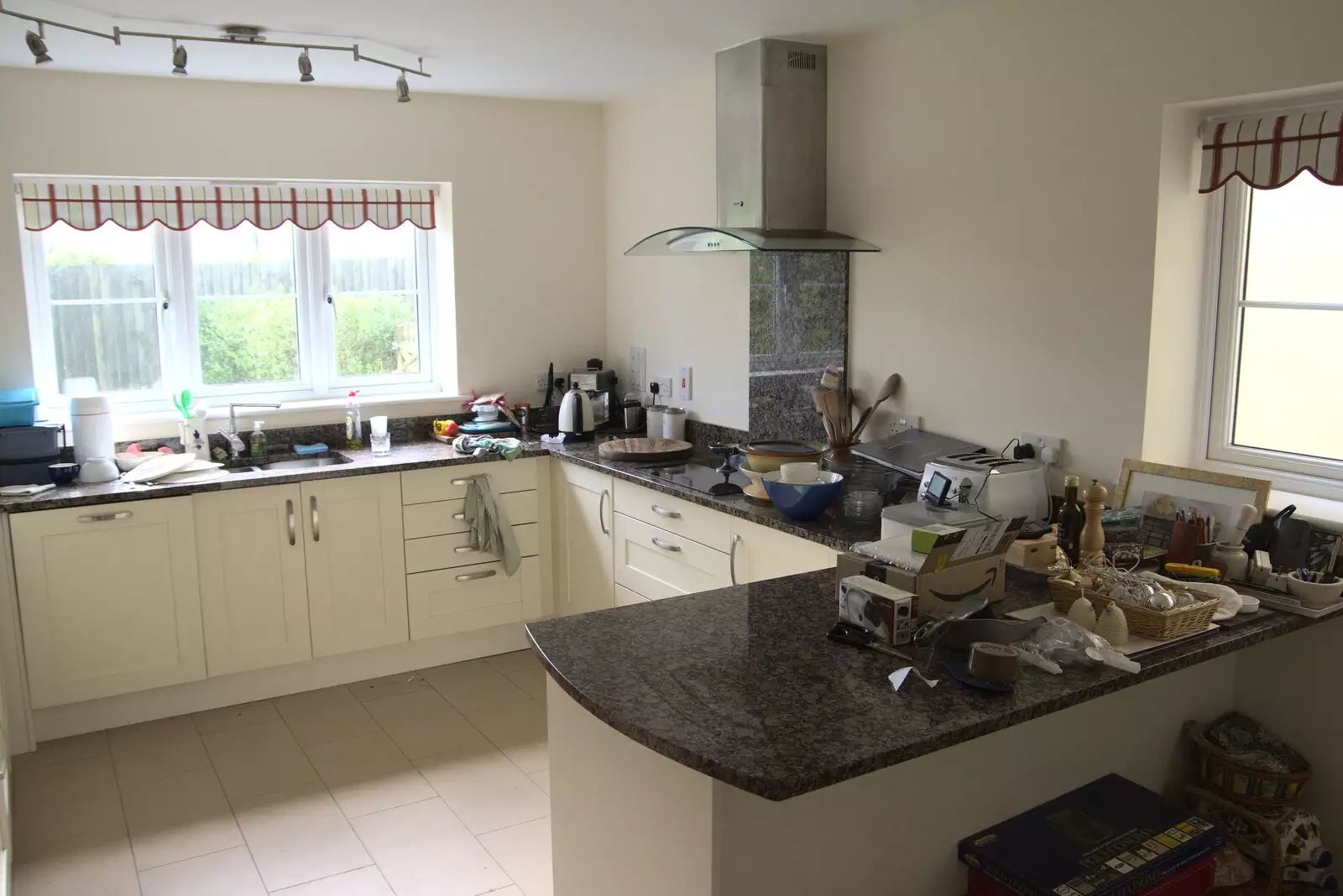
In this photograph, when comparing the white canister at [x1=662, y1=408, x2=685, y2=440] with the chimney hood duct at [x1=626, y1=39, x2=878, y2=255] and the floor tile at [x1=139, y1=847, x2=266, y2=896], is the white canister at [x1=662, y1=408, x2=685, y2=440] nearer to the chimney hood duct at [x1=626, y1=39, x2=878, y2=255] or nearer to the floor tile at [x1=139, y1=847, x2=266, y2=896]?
the chimney hood duct at [x1=626, y1=39, x2=878, y2=255]

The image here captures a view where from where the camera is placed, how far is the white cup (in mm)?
3127

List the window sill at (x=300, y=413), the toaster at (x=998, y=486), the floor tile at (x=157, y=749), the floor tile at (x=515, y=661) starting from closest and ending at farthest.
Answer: the toaster at (x=998, y=486)
the floor tile at (x=157, y=749)
the window sill at (x=300, y=413)
the floor tile at (x=515, y=661)

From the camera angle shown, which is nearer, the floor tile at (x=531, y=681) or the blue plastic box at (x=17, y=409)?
the blue plastic box at (x=17, y=409)

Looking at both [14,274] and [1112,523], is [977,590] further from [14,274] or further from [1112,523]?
[14,274]

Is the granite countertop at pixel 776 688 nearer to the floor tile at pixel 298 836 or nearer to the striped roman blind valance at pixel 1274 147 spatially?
the striped roman blind valance at pixel 1274 147

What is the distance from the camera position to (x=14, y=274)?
390 centimetres

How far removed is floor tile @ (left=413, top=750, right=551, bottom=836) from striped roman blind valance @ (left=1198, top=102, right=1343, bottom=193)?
2510 millimetres

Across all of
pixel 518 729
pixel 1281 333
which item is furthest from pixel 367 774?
pixel 1281 333

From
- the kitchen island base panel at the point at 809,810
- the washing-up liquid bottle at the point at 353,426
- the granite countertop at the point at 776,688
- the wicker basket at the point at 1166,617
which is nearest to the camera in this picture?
the granite countertop at the point at 776,688

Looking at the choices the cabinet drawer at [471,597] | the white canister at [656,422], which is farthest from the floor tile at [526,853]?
the white canister at [656,422]

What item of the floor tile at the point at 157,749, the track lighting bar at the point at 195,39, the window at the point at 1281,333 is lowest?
the floor tile at the point at 157,749

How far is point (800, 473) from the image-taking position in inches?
124

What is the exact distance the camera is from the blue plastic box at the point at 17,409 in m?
3.71

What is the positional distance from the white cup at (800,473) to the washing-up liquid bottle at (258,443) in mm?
2297
